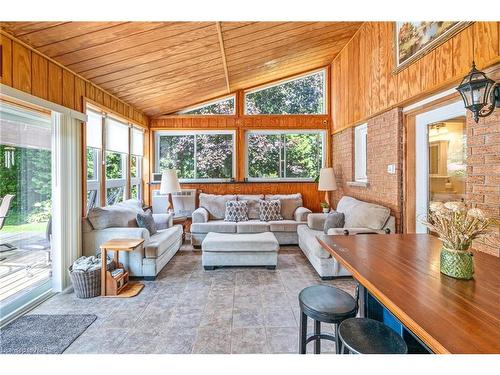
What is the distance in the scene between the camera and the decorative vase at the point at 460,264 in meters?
1.25

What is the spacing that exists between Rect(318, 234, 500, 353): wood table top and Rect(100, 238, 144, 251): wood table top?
2223mm

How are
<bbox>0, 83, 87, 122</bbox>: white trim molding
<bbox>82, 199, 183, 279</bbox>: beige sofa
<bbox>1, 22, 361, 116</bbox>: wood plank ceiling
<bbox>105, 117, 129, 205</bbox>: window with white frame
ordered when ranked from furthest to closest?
<bbox>105, 117, 129, 205</bbox>: window with white frame < <bbox>82, 199, 183, 279</bbox>: beige sofa < <bbox>1, 22, 361, 116</bbox>: wood plank ceiling < <bbox>0, 83, 87, 122</bbox>: white trim molding

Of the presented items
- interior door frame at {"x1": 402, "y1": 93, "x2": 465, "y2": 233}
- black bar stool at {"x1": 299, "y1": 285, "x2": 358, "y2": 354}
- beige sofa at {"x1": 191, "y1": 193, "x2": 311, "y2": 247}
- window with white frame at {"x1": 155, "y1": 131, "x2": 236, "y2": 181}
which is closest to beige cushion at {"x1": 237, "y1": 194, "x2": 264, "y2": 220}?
beige sofa at {"x1": 191, "y1": 193, "x2": 311, "y2": 247}

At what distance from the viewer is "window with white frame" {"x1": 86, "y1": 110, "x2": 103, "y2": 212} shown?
3791mm

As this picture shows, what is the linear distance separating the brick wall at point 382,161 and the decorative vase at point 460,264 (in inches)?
90.0

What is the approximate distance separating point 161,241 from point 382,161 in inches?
126

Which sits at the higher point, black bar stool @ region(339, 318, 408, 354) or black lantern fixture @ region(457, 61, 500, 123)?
black lantern fixture @ region(457, 61, 500, 123)

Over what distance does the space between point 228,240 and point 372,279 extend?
2.68 meters

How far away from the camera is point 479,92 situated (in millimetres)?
1894

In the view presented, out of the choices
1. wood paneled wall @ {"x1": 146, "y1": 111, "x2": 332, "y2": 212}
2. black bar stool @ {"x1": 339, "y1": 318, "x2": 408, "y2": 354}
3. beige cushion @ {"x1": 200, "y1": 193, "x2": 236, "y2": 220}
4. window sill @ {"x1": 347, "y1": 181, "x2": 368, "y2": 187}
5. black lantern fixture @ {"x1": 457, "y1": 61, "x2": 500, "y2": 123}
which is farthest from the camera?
wood paneled wall @ {"x1": 146, "y1": 111, "x2": 332, "y2": 212}

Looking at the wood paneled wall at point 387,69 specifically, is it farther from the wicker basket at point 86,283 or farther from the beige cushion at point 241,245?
the wicker basket at point 86,283

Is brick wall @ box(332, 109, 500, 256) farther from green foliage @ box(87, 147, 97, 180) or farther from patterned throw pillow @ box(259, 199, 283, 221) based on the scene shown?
green foliage @ box(87, 147, 97, 180)
